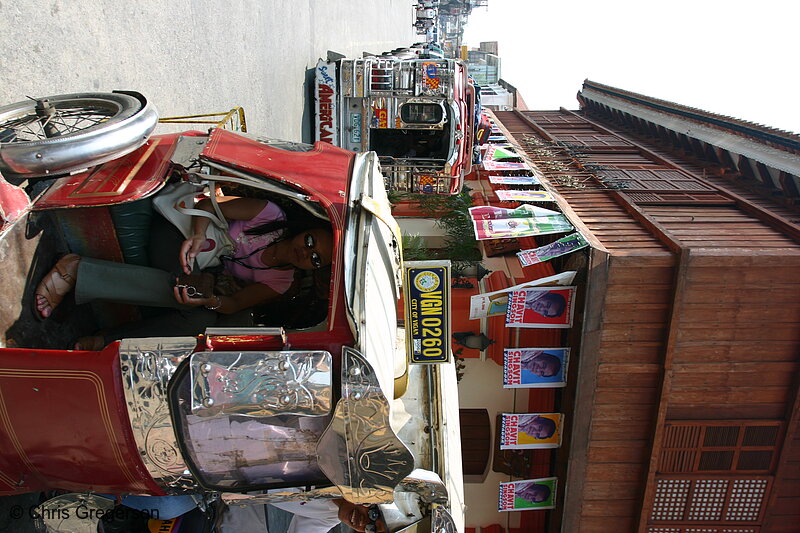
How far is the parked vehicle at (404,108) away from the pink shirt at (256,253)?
23.2 feet

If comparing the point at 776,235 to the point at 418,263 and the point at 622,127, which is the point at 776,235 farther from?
the point at 622,127

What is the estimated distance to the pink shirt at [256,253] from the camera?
3.68 meters

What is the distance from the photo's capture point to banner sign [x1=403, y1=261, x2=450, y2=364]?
172 inches

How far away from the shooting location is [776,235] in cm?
738

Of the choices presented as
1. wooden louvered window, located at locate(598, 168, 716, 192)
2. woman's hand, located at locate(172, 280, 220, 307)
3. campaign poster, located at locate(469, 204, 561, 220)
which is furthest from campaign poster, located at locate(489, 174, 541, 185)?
woman's hand, located at locate(172, 280, 220, 307)

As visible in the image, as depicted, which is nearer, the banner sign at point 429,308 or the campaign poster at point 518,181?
the banner sign at point 429,308

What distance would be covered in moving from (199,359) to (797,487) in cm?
842

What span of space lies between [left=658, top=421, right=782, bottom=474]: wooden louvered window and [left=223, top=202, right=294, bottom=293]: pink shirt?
5.94m

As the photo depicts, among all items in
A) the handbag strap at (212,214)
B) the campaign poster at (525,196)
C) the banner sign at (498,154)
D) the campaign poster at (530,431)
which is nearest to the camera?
the handbag strap at (212,214)

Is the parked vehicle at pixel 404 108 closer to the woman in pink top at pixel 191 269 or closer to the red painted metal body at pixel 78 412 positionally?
the woman in pink top at pixel 191 269

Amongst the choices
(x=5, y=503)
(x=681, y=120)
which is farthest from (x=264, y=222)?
(x=681, y=120)

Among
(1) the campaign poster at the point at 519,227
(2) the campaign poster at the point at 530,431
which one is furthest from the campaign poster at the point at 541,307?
(2) the campaign poster at the point at 530,431

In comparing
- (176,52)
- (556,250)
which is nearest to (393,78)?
(556,250)

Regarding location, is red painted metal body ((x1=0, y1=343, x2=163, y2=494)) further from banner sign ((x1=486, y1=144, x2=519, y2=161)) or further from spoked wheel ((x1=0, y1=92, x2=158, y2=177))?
banner sign ((x1=486, y1=144, x2=519, y2=161))
